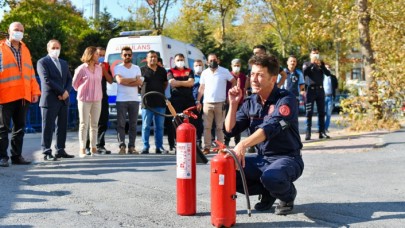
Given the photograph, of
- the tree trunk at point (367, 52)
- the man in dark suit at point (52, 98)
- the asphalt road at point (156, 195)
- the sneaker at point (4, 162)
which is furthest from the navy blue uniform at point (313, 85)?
the sneaker at point (4, 162)

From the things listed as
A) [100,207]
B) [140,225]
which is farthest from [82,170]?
[140,225]

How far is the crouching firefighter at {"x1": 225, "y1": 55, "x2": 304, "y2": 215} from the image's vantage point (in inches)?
217

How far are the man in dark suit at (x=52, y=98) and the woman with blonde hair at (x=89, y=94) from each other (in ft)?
1.20

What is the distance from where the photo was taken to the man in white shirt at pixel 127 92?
11.1m

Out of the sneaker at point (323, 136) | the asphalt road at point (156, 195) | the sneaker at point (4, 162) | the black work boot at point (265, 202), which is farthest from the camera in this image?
the sneaker at point (323, 136)

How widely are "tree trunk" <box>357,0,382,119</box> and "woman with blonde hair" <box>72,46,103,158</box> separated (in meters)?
8.20

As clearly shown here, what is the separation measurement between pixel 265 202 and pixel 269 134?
34.4 inches

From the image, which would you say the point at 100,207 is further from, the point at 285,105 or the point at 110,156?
the point at 110,156

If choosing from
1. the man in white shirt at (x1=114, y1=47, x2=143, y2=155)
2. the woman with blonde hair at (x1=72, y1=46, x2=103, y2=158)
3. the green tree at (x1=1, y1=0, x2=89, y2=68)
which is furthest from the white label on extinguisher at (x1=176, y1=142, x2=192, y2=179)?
the green tree at (x1=1, y1=0, x2=89, y2=68)

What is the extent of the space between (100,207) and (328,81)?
1071cm

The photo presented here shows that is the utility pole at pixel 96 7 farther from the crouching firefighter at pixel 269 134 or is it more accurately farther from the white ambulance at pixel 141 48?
the crouching firefighter at pixel 269 134

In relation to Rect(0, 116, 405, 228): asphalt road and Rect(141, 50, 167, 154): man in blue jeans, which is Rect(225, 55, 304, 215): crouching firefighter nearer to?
Rect(0, 116, 405, 228): asphalt road

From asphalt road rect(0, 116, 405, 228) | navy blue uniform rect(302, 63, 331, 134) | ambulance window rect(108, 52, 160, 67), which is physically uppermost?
ambulance window rect(108, 52, 160, 67)

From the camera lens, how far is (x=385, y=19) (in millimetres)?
16781
